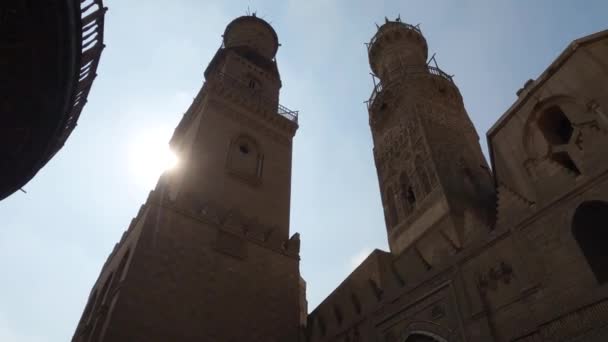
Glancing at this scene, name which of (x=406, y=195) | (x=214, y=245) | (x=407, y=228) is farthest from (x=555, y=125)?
(x=214, y=245)

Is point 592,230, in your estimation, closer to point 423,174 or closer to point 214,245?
point 423,174

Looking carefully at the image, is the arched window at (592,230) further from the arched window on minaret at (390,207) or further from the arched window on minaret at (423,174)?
the arched window on minaret at (390,207)

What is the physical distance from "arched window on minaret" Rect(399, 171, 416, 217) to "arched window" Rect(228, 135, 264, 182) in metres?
4.90

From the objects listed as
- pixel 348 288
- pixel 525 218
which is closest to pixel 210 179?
pixel 348 288

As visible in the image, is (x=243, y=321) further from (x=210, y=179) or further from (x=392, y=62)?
(x=392, y=62)

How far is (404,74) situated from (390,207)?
5765mm

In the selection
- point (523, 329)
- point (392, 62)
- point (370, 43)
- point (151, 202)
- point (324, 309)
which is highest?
point (370, 43)

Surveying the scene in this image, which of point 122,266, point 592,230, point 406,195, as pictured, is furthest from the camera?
point 406,195

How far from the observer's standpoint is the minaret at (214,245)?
9805 millimetres

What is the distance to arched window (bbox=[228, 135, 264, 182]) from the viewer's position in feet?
48.3

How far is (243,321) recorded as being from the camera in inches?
427

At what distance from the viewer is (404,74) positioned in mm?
16875

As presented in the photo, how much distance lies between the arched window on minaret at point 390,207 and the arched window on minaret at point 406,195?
49 cm

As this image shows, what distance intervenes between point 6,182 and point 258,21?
19054 mm
